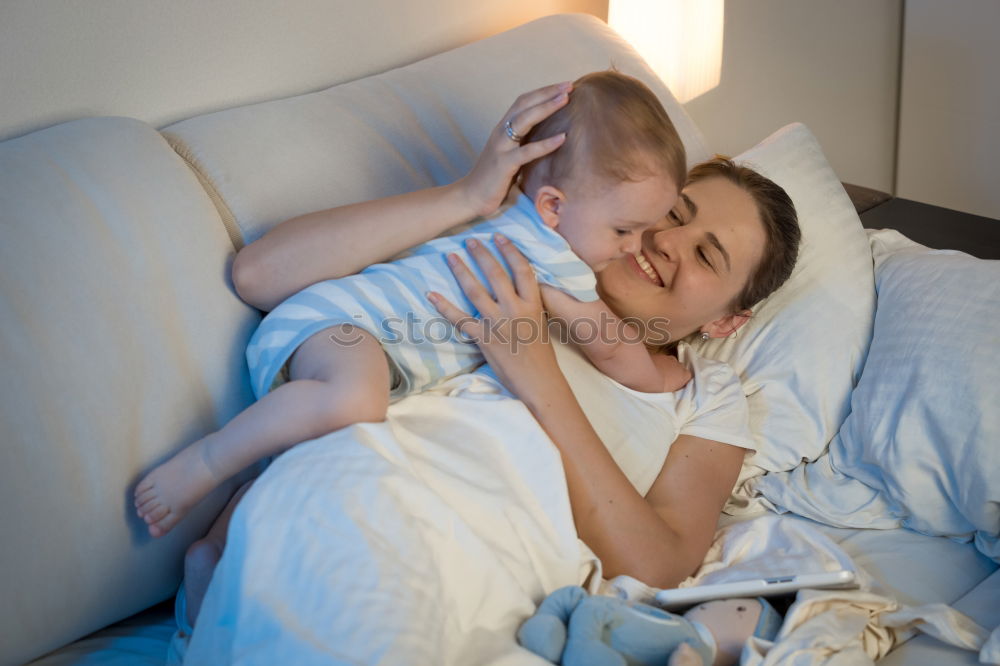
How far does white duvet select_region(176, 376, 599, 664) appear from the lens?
1071mm

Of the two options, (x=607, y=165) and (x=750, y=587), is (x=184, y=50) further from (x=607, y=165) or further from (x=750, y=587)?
(x=750, y=587)

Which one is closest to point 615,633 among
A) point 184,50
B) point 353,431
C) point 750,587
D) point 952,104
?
point 750,587

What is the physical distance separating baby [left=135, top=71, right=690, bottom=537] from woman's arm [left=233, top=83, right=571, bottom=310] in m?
0.04

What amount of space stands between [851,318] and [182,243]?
1.31m

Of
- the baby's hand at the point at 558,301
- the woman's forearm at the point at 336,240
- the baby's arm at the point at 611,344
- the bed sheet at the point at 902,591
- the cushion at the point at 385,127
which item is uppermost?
the cushion at the point at 385,127

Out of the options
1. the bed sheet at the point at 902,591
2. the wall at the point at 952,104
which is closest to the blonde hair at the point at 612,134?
the bed sheet at the point at 902,591

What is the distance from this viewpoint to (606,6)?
2701 mm

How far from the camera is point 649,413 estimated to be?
168 cm

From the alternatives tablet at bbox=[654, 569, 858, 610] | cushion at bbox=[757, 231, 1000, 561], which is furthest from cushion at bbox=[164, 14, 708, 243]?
tablet at bbox=[654, 569, 858, 610]

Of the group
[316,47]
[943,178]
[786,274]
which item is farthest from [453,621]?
[943,178]

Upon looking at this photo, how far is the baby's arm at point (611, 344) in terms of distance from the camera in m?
1.56

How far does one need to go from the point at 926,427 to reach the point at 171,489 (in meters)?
1.27

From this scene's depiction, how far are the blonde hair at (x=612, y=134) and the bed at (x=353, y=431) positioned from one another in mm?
393

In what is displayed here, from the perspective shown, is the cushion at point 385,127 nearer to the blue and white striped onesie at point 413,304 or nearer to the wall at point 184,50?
the wall at point 184,50
